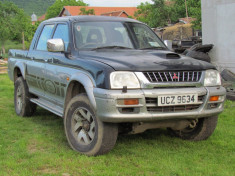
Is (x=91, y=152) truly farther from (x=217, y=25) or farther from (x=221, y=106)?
(x=217, y=25)

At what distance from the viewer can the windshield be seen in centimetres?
537

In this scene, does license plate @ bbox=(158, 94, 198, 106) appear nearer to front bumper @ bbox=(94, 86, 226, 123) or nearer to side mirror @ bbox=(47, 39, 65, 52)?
front bumper @ bbox=(94, 86, 226, 123)

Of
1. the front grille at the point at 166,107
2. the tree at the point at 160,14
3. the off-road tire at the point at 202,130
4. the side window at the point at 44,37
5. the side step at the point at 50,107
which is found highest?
the tree at the point at 160,14

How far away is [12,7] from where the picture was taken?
63.7 meters

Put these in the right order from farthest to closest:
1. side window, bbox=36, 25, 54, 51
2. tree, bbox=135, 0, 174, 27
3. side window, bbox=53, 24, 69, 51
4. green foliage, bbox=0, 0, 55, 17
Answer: green foliage, bbox=0, 0, 55, 17
tree, bbox=135, 0, 174, 27
side window, bbox=36, 25, 54, 51
side window, bbox=53, 24, 69, 51

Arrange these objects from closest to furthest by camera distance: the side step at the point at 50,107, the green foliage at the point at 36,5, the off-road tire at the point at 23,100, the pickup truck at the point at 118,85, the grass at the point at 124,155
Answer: the grass at the point at 124,155
the pickup truck at the point at 118,85
the side step at the point at 50,107
the off-road tire at the point at 23,100
the green foliage at the point at 36,5

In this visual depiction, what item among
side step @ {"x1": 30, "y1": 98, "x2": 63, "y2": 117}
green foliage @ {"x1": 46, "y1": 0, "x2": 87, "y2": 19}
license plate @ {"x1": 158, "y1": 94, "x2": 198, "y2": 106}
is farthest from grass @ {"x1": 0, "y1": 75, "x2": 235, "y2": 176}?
green foliage @ {"x1": 46, "y1": 0, "x2": 87, "y2": 19}

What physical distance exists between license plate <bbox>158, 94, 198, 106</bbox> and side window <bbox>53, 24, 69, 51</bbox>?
1.85m

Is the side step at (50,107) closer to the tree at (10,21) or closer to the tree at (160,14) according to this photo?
the tree at (160,14)

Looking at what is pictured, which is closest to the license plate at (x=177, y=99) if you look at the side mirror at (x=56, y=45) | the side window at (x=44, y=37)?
the side mirror at (x=56, y=45)

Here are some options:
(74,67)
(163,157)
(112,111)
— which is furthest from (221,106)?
(74,67)

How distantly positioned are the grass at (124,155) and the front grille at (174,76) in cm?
93

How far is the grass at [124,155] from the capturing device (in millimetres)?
4062

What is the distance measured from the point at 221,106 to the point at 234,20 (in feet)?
20.1
